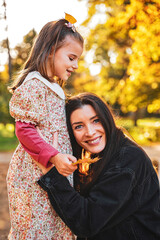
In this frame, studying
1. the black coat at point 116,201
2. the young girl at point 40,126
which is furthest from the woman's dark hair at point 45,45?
the black coat at point 116,201

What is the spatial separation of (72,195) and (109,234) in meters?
Answer: 0.40

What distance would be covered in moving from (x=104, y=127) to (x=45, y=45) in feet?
2.70

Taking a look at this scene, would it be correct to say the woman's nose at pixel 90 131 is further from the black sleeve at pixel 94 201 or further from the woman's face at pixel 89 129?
the black sleeve at pixel 94 201

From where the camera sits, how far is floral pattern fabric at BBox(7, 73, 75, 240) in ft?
6.31

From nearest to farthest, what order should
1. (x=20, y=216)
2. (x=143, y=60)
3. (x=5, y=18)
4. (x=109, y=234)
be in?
(x=109, y=234) → (x=20, y=216) → (x=143, y=60) → (x=5, y=18)

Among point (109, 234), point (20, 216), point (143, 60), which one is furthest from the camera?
point (143, 60)

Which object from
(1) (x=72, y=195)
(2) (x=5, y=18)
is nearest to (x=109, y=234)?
(1) (x=72, y=195)

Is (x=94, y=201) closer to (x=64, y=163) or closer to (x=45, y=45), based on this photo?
(x=64, y=163)

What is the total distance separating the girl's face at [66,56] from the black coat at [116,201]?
0.82 meters

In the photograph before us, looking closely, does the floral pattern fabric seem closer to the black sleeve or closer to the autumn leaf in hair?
the black sleeve

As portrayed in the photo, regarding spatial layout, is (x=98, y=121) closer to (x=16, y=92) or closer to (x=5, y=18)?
(x=16, y=92)

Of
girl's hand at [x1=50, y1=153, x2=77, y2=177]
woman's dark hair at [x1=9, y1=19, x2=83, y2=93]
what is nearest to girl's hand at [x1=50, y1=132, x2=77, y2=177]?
girl's hand at [x1=50, y1=153, x2=77, y2=177]

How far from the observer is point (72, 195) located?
1.77 metres

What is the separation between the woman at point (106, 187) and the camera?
1707 mm
